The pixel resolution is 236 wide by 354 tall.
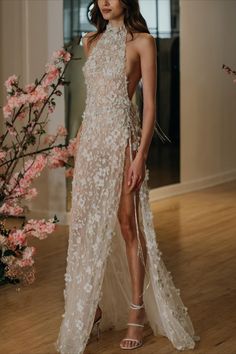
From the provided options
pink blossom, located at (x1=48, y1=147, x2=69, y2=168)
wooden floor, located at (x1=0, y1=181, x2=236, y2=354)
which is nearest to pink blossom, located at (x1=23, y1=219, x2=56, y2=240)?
wooden floor, located at (x1=0, y1=181, x2=236, y2=354)

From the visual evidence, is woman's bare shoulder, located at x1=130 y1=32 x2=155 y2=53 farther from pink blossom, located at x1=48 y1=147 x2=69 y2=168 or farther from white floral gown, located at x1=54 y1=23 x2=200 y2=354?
pink blossom, located at x1=48 y1=147 x2=69 y2=168

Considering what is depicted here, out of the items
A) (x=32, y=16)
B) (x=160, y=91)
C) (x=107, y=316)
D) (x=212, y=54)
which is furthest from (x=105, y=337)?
(x=212, y=54)

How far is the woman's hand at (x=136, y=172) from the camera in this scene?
135 inches

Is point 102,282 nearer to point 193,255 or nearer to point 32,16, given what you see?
point 193,255

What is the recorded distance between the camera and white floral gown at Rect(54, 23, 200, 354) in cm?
343

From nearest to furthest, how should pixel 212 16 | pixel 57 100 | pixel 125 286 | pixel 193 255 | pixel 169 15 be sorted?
pixel 125 286, pixel 193 255, pixel 57 100, pixel 169 15, pixel 212 16

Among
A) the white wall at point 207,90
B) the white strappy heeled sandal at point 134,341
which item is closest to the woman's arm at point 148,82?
the white strappy heeled sandal at point 134,341

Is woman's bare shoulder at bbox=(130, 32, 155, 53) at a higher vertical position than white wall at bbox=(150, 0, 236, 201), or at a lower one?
higher

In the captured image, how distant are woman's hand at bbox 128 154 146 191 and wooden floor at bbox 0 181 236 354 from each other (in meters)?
0.70

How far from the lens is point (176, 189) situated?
8.17m

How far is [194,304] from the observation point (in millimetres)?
4203

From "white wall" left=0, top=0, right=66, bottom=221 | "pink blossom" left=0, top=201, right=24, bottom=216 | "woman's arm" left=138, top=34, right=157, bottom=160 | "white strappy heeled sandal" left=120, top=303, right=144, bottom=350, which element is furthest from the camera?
"white wall" left=0, top=0, right=66, bottom=221

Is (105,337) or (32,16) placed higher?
(32,16)

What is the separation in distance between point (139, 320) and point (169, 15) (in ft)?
15.6
